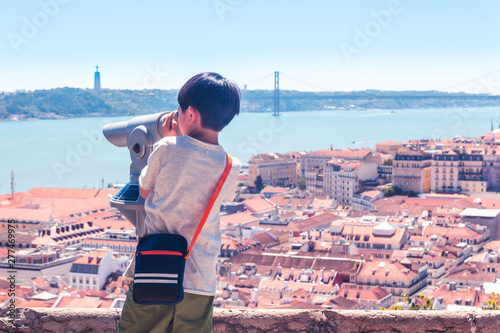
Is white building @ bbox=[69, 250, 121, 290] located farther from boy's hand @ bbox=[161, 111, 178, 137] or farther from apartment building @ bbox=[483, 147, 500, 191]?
apartment building @ bbox=[483, 147, 500, 191]

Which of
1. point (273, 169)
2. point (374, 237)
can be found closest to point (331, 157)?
point (273, 169)

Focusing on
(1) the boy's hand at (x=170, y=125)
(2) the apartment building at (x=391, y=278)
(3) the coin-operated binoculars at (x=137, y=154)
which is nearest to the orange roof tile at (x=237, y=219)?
(2) the apartment building at (x=391, y=278)

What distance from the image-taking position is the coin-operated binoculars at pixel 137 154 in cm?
128

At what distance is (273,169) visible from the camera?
2991 centimetres

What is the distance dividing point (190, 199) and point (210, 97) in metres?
0.14

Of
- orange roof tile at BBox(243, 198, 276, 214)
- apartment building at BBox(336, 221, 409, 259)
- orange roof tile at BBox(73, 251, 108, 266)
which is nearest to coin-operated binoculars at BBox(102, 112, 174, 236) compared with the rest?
orange roof tile at BBox(73, 251, 108, 266)

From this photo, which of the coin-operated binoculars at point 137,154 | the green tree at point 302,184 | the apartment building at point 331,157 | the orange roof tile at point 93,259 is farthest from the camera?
the green tree at point 302,184

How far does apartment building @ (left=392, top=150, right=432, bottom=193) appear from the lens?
958 inches

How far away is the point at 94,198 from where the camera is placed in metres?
25.9

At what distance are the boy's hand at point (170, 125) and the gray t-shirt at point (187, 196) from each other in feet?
0.23

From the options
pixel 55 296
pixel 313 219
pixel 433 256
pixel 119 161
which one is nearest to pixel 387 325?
pixel 55 296

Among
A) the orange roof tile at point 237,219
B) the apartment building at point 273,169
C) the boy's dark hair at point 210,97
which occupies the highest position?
the boy's dark hair at point 210,97

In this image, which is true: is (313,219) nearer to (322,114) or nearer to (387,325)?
(387,325)

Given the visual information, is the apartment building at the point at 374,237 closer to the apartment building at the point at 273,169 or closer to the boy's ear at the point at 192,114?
the apartment building at the point at 273,169
